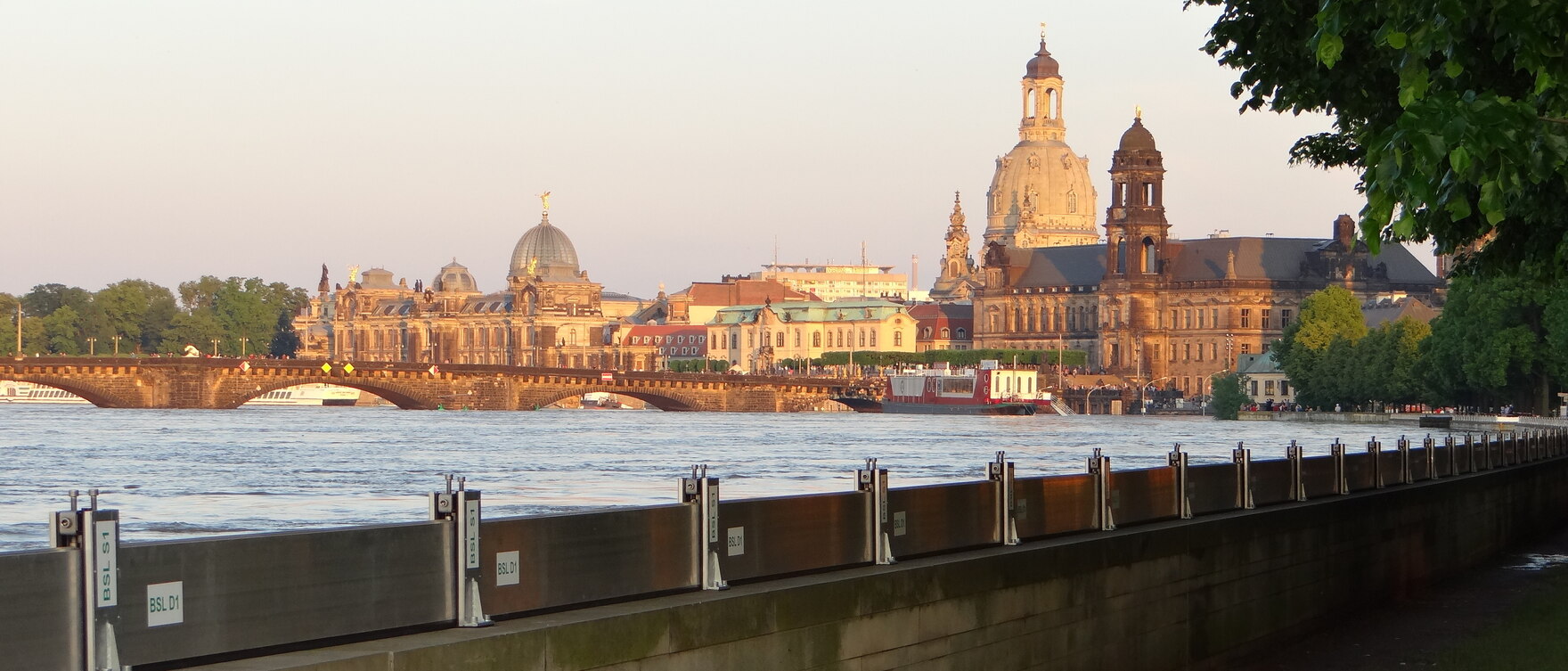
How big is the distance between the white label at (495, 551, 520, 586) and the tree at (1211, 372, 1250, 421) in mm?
158024

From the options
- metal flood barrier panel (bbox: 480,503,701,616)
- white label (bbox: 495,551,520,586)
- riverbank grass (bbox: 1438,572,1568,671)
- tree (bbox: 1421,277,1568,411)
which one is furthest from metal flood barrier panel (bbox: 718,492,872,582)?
tree (bbox: 1421,277,1568,411)

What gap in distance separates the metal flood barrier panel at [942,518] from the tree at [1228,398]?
153 metres

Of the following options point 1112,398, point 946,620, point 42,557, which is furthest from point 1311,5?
point 1112,398

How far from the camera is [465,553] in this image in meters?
10.9

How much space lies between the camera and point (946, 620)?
1395cm

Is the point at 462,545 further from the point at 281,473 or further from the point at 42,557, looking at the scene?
the point at 281,473

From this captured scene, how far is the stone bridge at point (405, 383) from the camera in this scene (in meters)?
137

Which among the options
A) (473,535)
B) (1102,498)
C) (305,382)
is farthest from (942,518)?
(305,382)

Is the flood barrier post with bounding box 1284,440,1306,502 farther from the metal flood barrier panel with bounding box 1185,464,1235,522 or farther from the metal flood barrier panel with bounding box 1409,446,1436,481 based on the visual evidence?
the metal flood barrier panel with bounding box 1409,446,1436,481

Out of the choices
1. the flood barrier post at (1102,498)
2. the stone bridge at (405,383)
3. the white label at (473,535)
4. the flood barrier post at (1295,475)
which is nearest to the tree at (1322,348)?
the stone bridge at (405,383)

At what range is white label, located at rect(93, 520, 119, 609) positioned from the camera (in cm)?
883

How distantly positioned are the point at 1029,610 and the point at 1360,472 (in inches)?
460

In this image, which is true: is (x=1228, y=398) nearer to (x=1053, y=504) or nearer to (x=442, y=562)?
(x=1053, y=504)

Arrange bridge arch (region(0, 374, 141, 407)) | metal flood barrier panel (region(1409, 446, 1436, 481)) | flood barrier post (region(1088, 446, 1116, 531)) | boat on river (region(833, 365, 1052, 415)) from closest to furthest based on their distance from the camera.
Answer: flood barrier post (region(1088, 446, 1116, 531)), metal flood barrier panel (region(1409, 446, 1436, 481)), bridge arch (region(0, 374, 141, 407)), boat on river (region(833, 365, 1052, 415))
